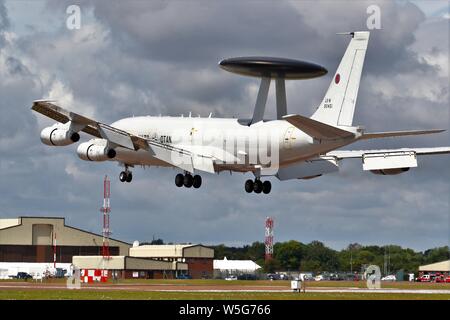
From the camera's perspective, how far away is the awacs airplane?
6888 centimetres

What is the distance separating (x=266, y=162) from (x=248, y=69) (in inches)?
295

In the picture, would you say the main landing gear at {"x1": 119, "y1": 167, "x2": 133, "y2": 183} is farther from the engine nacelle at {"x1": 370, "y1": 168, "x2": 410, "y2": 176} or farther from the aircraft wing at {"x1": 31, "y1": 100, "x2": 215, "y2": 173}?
the engine nacelle at {"x1": 370, "y1": 168, "x2": 410, "y2": 176}

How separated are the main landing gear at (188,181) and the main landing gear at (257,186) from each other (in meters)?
3.57

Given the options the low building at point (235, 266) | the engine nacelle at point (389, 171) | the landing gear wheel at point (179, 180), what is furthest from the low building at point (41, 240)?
the engine nacelle at point (389, 171)

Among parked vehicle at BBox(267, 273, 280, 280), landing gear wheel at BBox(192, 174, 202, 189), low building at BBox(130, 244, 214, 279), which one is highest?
landing gear wheel at BBox(192, 174, 202, 189)

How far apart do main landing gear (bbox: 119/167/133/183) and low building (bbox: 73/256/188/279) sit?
44.5 m

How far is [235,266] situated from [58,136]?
278ft

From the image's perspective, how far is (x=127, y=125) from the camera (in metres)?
82.3

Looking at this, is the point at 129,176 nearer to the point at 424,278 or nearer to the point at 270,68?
the point at 270,68

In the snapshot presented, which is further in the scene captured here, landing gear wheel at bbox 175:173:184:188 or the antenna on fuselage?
landing gear wheel at bbox 175:173:184:188

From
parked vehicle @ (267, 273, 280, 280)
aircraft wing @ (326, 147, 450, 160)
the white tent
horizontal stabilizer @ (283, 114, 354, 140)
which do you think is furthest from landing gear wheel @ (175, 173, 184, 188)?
the white tent

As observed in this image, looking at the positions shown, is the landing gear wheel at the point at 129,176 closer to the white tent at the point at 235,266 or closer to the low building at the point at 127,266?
the low building at the point at 127,266
